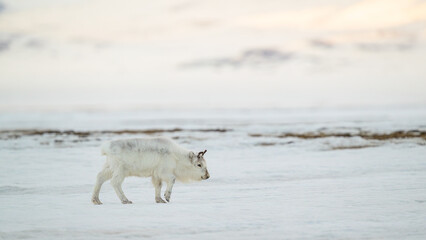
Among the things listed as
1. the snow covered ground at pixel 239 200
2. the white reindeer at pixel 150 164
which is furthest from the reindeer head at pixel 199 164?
the snow covered ground at pixel 239 200

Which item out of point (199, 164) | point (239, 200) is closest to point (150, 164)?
point (199, 164)

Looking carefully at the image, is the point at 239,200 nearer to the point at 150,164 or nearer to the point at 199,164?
the point at 199,164

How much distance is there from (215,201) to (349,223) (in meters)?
2.98

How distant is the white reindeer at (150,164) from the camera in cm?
931

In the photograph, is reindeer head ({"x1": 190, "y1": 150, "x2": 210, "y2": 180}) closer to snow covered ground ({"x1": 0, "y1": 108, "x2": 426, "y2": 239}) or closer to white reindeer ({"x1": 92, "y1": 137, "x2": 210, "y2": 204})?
white reindeer ({"x1": 92, "y1": 137, "x2": 210, "y2": 204})

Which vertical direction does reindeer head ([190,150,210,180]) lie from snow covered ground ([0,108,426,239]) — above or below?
above

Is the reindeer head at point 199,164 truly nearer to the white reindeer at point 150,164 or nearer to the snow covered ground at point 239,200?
the white reindeer at point 150,164

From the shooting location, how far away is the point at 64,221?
7.71 metres

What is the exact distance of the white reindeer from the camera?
9.31 metres

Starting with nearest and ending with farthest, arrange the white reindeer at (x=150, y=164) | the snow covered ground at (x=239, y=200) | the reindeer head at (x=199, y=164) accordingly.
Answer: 1. the snow covered ground at (x=239, y=200)
2. the white reindeer at (x=150, y=164)
3. the reindeer head at (x=199, y=164)

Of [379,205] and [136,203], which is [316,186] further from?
[136,203]

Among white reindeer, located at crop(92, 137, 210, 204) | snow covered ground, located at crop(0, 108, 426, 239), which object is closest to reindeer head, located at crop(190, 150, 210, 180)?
white reindeer, located at crop(92, 137, 210, 204)

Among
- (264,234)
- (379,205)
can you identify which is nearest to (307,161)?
(379,205)

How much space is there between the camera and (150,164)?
9695 millimetres
